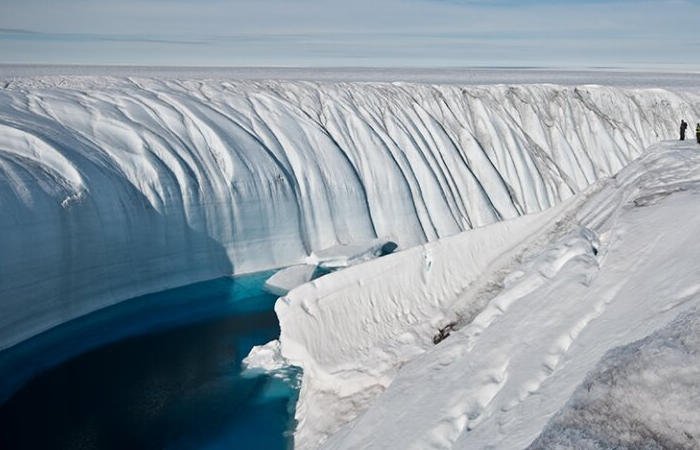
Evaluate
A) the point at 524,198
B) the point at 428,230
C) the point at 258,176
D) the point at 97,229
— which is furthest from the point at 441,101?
the point at 97,229

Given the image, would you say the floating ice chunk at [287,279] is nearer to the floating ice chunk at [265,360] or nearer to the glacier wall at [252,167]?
the glacier wall at [252,167]

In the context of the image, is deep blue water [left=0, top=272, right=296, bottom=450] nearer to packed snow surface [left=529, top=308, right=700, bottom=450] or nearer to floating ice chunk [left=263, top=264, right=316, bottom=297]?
floating ice chunk [left=263, top=264, right=316, bottom=297]

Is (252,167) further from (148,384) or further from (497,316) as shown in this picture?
(497,316)

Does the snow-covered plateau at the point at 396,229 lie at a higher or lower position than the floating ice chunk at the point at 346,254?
higher

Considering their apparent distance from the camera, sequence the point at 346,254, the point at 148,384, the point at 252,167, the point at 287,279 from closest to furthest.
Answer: the point at 148,384
the point at 287,279
the point at 346,254
the point at 252,167

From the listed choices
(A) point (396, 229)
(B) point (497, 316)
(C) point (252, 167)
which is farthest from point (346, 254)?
(B) point (497, 316)

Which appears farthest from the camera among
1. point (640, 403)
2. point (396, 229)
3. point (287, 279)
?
point (396, 229)

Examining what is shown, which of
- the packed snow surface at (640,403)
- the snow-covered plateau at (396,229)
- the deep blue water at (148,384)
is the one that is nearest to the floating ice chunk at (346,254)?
the snow-covered plateau at (396,229)
